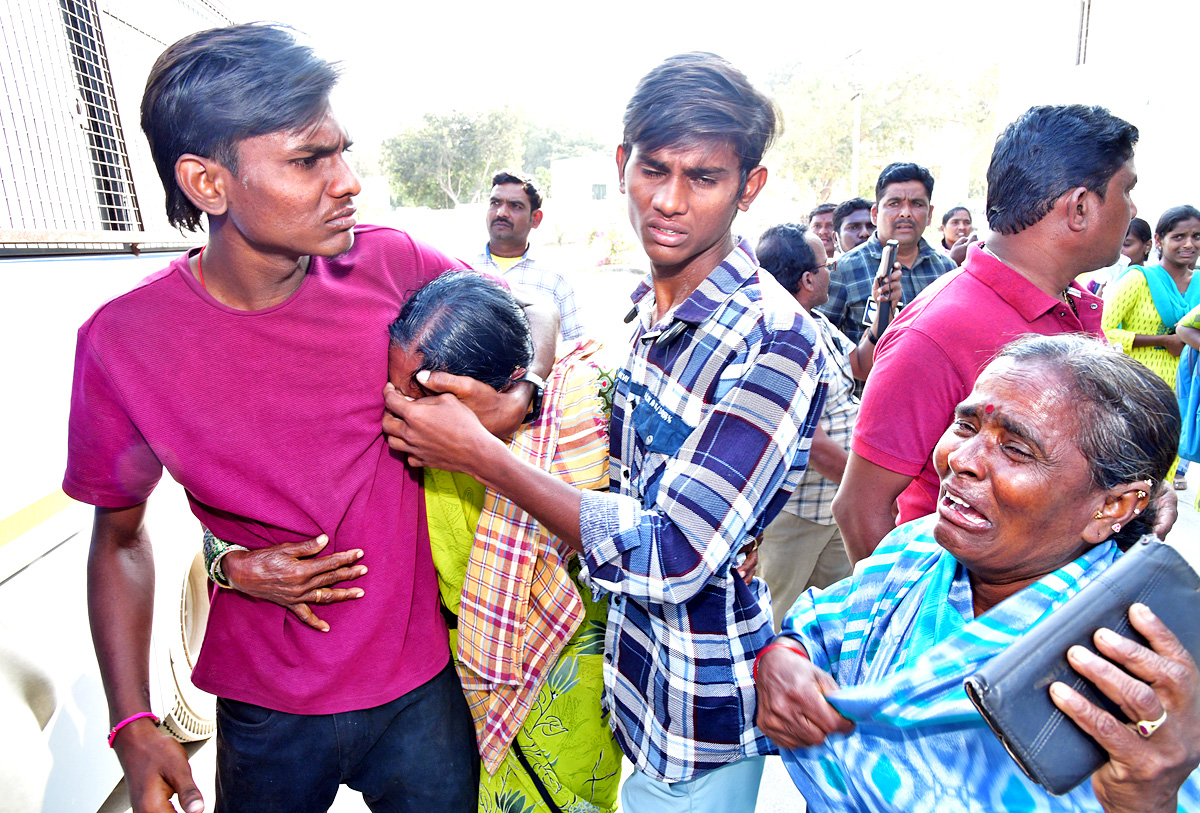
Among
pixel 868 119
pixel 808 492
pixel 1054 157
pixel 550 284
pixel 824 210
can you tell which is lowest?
pixel 808 492

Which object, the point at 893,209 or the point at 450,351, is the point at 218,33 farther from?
the point at 893,209

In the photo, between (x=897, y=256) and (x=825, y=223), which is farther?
(x=825, y=223)

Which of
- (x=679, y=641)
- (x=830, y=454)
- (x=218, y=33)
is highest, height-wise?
(x=218, y=33)

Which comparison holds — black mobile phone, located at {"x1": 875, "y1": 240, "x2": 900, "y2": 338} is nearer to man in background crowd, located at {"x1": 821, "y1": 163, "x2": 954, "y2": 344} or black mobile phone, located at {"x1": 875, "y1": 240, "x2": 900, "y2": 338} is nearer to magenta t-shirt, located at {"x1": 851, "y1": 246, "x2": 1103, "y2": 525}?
man in background crowd, located at {"x1": 821, "y1": 163, "x2": 954, "y2": 344}

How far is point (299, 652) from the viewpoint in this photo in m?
1.51

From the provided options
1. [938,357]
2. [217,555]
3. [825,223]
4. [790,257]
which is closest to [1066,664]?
[938,357]

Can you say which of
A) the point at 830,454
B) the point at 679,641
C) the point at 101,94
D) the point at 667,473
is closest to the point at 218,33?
the point at 667,473

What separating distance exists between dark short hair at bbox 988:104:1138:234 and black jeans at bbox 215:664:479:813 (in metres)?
1.83

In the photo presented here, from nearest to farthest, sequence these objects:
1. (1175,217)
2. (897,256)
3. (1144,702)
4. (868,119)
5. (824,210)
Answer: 1. (1144,702)
2. (897,256)
3. (1175,217)
4. (824,210)
5. (868,119)

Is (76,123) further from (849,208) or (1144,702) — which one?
(849,208)

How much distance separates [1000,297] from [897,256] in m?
2.66

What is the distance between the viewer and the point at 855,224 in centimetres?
573

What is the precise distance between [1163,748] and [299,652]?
148cm

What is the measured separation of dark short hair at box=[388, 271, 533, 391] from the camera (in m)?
1.47
